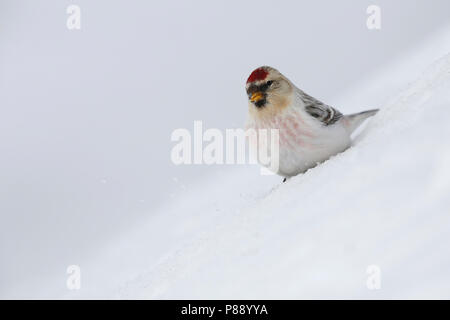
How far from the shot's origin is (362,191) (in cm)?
198

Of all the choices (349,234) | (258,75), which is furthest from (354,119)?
(349,234)

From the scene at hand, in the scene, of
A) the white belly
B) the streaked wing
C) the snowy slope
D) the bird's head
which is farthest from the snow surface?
the bird's head

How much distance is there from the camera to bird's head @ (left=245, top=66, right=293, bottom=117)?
2980 millimetres

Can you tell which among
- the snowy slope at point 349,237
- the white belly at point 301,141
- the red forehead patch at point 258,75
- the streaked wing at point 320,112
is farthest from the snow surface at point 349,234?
the red forehead patch at point 258,75

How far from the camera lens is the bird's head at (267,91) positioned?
2980 mm

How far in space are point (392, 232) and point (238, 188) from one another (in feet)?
10.1

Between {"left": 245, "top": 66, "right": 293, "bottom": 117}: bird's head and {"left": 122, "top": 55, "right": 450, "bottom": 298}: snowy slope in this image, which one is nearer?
{"left": 122, "top": 55, "right": 450, "bottom": 298}: snowy slope

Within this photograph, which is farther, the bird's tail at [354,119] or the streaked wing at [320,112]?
the bird's tail at [354,119]

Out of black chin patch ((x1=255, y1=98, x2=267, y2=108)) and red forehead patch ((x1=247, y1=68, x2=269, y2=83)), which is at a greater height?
red forehead patch ((x1=247, y1=68, x2=269, y2=83))
